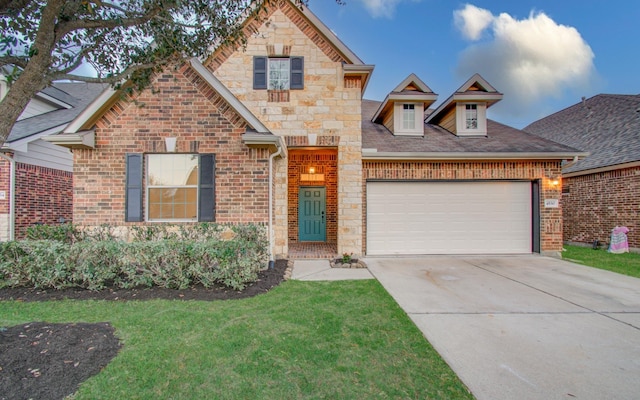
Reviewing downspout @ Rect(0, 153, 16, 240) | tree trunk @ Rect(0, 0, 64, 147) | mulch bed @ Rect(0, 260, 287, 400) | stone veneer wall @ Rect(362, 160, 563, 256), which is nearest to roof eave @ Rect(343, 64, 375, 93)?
stone veneer wall @ Rect(362, 160, 563, 256)

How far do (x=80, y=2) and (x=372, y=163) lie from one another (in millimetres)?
7079

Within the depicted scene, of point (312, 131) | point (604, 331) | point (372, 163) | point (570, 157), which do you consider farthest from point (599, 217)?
point (312, 131)

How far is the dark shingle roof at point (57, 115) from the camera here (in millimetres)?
9500

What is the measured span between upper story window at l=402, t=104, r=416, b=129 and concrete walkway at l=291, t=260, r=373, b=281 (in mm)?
5587

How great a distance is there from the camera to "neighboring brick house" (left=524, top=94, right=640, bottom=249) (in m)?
10.2

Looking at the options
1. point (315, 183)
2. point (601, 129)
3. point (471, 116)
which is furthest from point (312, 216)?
point (601, 129)

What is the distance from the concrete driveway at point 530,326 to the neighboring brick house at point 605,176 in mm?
5327

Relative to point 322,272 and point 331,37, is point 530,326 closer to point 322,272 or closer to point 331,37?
point 322,272

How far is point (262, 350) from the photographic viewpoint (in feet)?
10.4

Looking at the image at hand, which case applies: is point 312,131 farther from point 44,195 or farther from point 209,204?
point 44,195

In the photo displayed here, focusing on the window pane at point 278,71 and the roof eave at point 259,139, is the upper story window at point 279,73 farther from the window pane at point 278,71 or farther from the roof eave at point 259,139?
the roof eave at point 259,139

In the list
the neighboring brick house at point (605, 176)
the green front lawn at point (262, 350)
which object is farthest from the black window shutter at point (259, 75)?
the neighboring brick house at point (605, 176)

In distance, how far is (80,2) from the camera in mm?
3844

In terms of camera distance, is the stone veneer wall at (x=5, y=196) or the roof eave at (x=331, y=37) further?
the stone veneer wall at (x=5, y=196)
